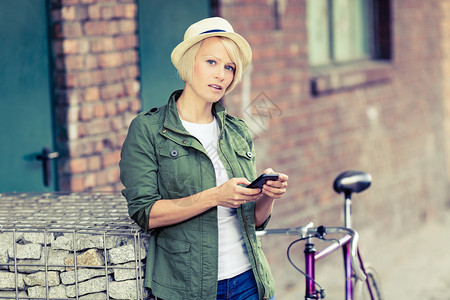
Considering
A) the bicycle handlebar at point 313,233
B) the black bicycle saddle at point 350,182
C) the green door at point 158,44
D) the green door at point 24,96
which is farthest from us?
the green door at point 158,44

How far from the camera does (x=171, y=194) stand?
8.76 ft

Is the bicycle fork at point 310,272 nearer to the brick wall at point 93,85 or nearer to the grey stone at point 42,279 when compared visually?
the grey stone at point 42,279

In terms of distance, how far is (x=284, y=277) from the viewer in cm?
642

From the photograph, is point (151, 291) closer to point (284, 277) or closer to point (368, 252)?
point (284, 277)

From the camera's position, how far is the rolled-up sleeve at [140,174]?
259 centimetres

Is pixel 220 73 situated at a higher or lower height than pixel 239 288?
higher

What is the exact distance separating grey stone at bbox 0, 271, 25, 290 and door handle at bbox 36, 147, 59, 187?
1356mm

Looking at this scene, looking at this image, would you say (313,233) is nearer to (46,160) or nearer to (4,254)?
(4,254)

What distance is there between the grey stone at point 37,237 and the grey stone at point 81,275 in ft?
0.43

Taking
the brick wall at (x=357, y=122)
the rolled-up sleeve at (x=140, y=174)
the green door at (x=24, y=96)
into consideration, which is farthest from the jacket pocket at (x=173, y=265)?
the brick wall at (x=357, y=122)

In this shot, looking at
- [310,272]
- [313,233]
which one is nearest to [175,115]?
[313,233]

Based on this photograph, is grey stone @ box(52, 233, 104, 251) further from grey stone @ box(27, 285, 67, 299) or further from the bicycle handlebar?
the bicycle handlebar

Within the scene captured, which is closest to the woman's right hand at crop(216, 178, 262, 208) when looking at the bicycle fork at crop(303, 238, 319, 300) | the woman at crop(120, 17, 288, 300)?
the woman at crop(120, 17, 288, 300)

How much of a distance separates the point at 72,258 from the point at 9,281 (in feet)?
0.91
